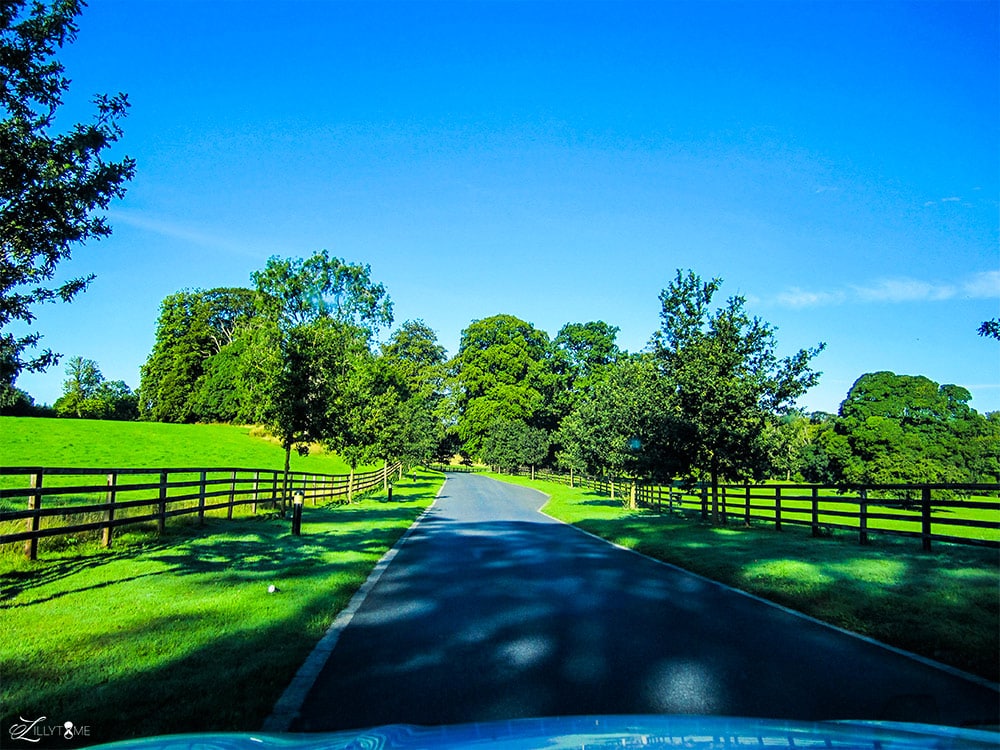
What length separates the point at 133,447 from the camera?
158ft

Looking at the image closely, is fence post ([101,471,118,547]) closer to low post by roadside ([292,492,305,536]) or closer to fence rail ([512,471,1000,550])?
low post by roadside ([292,492,305,536])

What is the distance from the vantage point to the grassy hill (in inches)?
1554

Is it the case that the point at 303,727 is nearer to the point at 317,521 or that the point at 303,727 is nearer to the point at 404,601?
the point at 404,601

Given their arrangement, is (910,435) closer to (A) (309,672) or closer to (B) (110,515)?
(B) (110,515)

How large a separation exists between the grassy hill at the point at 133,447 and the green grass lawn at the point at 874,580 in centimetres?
3003

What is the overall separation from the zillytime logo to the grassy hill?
107ft

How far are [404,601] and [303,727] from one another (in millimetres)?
4104

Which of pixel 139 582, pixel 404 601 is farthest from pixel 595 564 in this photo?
pixel 139 582

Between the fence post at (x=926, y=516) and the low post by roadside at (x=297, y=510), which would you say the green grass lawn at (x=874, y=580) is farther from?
the low post by roadside at (x=297, y=510)

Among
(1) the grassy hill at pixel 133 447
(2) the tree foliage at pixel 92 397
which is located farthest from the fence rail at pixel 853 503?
(2) the tree foliage at pixel 92 397

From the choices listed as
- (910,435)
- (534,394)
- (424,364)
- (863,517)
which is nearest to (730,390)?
(863,517)

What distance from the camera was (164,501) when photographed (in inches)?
527

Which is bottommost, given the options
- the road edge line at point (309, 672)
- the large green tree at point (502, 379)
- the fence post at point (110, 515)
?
the road edge line at point (309, 672)

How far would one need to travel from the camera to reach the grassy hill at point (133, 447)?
39.5 m
